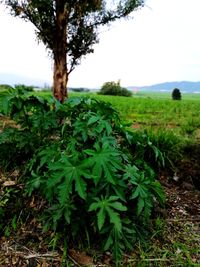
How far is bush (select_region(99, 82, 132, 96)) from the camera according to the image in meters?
34.2

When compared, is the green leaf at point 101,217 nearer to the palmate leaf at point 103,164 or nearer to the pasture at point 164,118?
the palmate leaf at point 103,164

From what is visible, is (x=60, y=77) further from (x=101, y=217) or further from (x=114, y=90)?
(x=114, y=90)

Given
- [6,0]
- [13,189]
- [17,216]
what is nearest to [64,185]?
[17,216]

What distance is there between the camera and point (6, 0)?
32.0ft

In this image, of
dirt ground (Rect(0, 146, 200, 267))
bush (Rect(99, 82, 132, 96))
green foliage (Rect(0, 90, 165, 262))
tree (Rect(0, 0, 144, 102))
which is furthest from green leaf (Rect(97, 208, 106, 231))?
bush (Rect(99, 82, 132, 96))

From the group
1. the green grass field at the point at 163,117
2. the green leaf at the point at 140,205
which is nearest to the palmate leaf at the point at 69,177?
the green leaf at the point at 140,205

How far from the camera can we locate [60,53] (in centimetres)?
972

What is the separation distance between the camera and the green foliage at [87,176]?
99.7 inches

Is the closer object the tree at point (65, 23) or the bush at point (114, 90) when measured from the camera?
the tree at point (65, 23)

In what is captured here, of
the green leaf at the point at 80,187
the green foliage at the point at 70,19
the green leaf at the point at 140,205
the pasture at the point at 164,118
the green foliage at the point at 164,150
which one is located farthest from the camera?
the green foliage at the point at 70,19

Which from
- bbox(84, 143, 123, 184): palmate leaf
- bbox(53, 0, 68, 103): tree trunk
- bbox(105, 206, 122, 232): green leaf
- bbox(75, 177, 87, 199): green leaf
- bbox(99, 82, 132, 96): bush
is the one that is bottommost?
bbox(99, 82, 132, 96): bush

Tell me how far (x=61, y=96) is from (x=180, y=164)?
21.1 feet

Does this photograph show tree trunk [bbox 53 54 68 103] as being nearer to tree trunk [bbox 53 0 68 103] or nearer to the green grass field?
tree trunk [bbox 53 0 68 103]

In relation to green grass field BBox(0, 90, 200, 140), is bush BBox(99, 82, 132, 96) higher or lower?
lower
